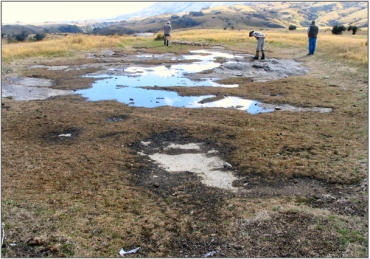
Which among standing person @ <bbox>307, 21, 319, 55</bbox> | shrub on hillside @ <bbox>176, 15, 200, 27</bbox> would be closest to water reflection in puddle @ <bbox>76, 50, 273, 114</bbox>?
standing person @ <bbox>307, 21, 319, 55</bbox>

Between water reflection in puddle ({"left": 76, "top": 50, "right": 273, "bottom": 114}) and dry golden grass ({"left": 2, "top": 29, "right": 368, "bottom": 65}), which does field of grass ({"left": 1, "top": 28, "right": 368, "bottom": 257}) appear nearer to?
water reflection in puddle ({"left": 76, "top": 50, "right": 273, "bottom": 114})

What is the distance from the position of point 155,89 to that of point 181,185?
804 cm

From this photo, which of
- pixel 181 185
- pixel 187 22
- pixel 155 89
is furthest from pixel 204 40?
pixel 187 22

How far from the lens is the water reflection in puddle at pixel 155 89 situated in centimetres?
1135

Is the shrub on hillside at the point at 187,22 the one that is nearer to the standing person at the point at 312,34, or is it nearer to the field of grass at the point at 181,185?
the standing person at the point at 312,34

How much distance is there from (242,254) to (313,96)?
9.14 m

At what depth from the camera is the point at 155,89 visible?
13.4 meters

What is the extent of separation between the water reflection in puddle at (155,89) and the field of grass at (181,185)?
Answer: 829 mm

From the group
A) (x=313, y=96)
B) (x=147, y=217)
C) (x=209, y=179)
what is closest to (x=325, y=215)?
(x=209, y=179)

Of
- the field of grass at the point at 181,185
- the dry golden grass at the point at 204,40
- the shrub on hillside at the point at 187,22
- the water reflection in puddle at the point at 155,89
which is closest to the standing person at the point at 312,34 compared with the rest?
→ the dry golden grass at the point at 204,40

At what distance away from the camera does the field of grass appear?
4.28m

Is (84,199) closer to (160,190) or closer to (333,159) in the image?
(160,190)

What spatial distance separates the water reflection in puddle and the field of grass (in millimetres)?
829

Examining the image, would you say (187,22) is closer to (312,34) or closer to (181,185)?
(312,34)
